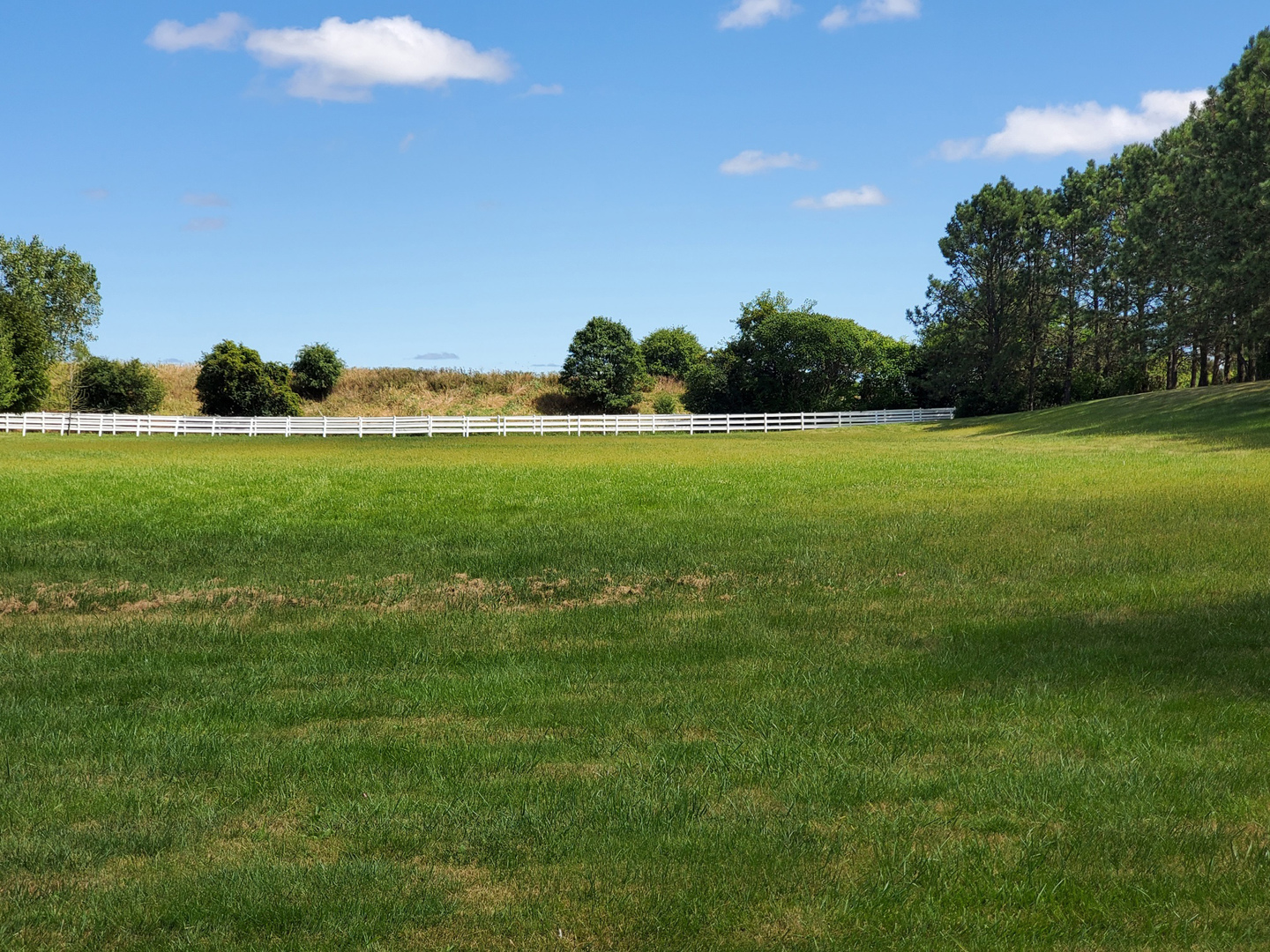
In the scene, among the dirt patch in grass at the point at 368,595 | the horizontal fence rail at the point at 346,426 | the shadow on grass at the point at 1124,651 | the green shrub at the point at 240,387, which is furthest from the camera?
the green shrub at the point at 240,387

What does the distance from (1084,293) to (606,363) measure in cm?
3383

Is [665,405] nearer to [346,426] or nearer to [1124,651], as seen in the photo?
[346,426]

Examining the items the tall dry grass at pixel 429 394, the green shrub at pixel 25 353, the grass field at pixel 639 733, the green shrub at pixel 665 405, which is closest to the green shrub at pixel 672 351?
the tall dry grass at pixel 429 394

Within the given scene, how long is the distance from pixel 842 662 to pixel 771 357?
6959 cm

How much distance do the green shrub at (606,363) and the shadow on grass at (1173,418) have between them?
2832 centimetres

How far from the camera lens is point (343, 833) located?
5656mm

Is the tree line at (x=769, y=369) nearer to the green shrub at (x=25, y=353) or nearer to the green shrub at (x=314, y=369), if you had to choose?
the green shrub at (x=314, y=369)

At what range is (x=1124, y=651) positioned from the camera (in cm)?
948

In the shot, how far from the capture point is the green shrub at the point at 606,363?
3241 inches

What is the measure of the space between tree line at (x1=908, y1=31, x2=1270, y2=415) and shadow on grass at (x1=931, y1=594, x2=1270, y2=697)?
44.4 m

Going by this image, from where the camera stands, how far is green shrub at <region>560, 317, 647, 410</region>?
270ft

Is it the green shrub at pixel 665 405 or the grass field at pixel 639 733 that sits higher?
the green shrub at pixel 665 405

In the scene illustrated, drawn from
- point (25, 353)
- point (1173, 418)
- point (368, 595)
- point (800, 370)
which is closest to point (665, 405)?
point (800, 370)

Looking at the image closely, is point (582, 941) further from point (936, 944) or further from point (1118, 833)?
point (1118, 833)
